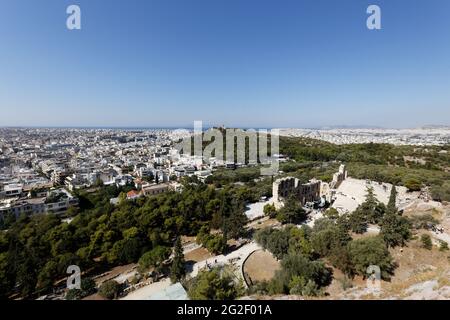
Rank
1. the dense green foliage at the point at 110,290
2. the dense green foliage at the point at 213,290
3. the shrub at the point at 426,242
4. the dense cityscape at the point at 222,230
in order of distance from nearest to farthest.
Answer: the dense green foliage at the point at 213,290 < the dense green foliage at the point at 110,290 < the dense cityscape at the point at 222,230 < the shrub at the point at 426,242

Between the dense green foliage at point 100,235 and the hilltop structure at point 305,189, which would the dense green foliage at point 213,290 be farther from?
the hilltop structure at point 305,189

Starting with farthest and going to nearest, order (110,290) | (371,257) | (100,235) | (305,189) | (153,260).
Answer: (305,189)
(100,235)
(153,260)
(110,290)
(371,257)

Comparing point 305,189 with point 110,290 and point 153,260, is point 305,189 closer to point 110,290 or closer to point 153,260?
point 153,260

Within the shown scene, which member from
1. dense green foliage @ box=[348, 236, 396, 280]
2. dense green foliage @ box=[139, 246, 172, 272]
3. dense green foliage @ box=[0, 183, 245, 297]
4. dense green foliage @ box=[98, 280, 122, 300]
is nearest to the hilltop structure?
dense green foliage @ box=[0, 183, 245, 297]

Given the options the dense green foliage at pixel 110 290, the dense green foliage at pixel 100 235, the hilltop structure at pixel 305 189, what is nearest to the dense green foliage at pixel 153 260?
the dense green foliage at pixel 110 290

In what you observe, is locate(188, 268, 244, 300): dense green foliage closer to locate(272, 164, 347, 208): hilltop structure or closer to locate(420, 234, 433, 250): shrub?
locate(420, 234, 433, 250): shrub

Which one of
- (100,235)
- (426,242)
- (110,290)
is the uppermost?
(426,242)

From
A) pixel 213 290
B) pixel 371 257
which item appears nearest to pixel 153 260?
pixel 213 290

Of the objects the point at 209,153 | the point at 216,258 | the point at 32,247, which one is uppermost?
the point at 209,153
